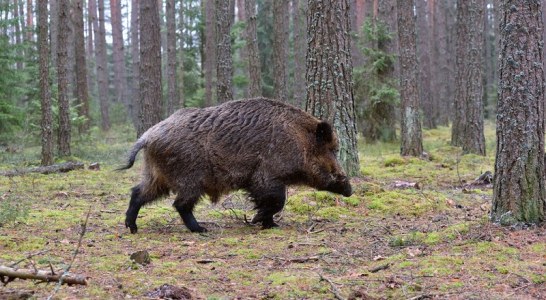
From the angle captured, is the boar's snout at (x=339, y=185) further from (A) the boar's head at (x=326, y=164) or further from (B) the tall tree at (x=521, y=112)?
(B) the tall tree at (x=521, y=112)

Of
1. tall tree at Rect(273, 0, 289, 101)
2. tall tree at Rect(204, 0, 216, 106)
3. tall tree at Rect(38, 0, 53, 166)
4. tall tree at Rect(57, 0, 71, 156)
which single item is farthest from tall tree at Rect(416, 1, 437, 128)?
tall tree at Rect(38, 0, 53, 166)

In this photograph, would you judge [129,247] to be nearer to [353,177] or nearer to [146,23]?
[353,177]

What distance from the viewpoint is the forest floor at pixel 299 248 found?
15.6 ft

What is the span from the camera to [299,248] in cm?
642

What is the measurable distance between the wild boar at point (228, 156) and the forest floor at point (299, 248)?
0.46 metres

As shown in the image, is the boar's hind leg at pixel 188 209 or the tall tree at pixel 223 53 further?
the tall tree at pixel 223 53

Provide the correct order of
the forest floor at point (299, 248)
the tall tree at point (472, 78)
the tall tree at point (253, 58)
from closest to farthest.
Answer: the forest floor at point (299, 248)
the tall tree at point (472, 78)
the tall tree at point (253, 58)

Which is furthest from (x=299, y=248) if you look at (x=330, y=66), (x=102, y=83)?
(x=102, y=83)

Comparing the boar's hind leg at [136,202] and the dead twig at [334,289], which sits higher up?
the boar's hind leg at [136,202]

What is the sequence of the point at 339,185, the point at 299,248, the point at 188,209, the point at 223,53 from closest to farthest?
the point at 299,248
the point at 188,209
the point at 339,185
the point at 223,53

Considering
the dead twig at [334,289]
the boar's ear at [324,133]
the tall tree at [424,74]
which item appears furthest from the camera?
the tall tree at [424,74]

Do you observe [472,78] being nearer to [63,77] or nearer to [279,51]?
[279,51]

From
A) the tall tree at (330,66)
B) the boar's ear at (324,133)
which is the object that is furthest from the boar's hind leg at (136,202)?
the tall tree at (330,66)

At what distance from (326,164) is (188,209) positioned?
1994 mm
